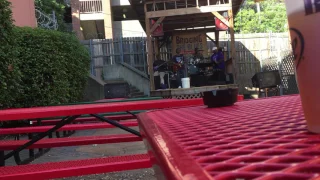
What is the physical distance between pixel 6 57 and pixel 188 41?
1114cm

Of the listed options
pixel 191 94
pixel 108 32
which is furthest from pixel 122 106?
pixel 108 32

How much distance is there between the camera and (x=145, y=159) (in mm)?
3166

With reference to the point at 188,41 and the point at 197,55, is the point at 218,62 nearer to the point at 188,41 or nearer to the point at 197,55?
the point at 197,55

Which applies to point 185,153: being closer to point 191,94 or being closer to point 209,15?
point 191,94

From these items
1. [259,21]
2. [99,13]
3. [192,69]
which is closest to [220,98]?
[192,69]

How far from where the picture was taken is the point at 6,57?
261 inches

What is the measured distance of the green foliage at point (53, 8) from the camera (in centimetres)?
2219

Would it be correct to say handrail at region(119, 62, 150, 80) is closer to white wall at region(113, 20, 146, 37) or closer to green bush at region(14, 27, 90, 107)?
green bush at region(14, 27, 90, 107)

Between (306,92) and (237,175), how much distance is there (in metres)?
0.33

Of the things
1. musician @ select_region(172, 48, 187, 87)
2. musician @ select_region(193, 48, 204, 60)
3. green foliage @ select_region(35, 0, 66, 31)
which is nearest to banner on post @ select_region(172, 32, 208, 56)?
musician @ select_region(193, 48, 204, 60)

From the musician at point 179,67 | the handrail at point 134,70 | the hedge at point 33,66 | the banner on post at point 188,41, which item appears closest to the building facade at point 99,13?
the handrail at point 134,70

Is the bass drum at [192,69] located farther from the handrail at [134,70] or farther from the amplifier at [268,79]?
the handrail at [134,70]

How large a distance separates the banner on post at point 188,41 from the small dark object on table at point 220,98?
14541mm

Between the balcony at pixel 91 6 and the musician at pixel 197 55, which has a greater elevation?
the balcony at pixel 91 6
